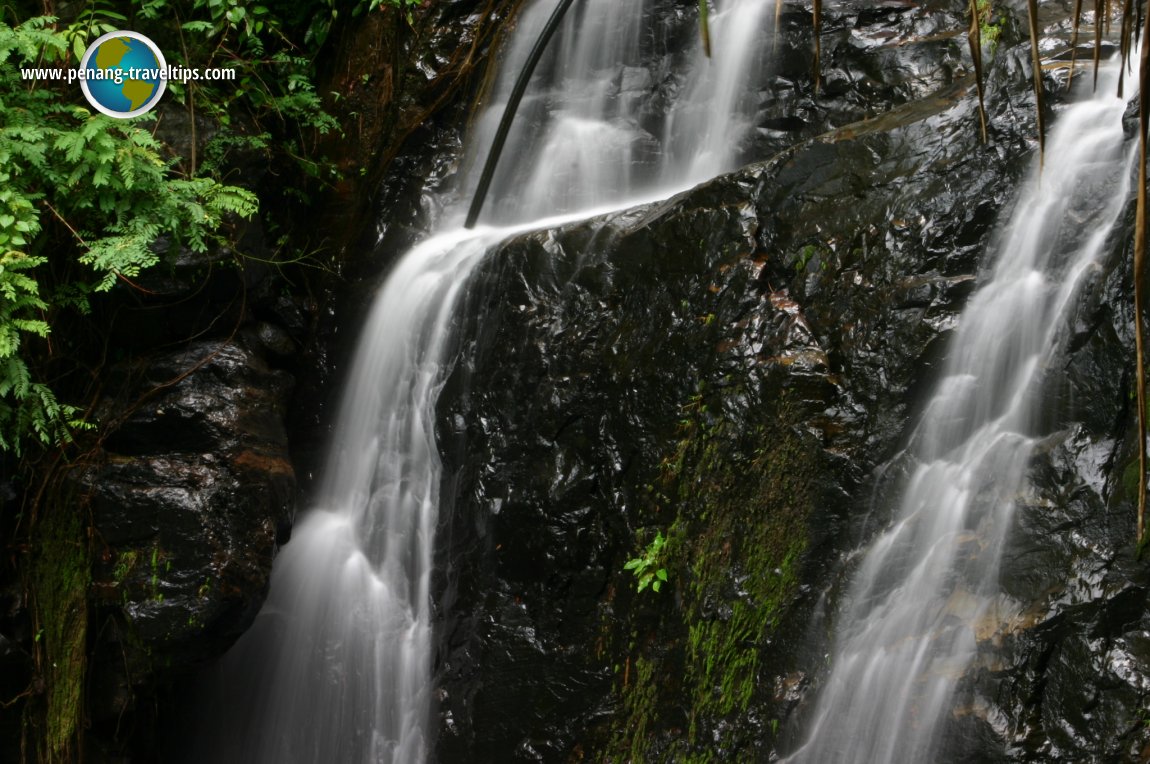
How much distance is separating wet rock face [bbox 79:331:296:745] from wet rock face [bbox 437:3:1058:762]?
1.08m

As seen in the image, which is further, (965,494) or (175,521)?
(175,521)

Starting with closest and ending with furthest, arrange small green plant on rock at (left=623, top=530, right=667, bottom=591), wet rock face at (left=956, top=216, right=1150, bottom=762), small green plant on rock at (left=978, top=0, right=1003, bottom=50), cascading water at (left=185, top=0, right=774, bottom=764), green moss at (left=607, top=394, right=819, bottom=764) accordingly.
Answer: wet rock face at (left=956, top=216, right=1150, bottom=762)
green moss at (left=607, top=394, right=819, bottom=764)
small green plant on rock at (left=623, top=530, right=667, bottom=591)
small green plant on rock at (left=978, top=0, right=1003, bottom=50)
cascading water at (left=185, top=0, right=774, bottom=764)

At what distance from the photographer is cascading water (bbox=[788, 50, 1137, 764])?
359 centimetres

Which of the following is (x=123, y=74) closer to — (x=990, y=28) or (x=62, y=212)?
(x=62, y=212)

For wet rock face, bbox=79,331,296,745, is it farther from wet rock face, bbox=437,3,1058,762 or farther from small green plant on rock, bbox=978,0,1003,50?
small green plant on rock, bbox=978,0,1003,50

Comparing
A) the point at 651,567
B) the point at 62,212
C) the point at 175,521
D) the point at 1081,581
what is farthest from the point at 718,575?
the point at 62,212

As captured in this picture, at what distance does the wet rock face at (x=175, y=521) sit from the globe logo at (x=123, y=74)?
5.18ft

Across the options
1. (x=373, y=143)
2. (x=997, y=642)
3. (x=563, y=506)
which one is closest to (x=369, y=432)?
(x=563, y=506)

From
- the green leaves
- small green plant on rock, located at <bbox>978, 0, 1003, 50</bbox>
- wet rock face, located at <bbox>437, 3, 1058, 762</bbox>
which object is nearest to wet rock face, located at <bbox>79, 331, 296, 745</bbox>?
the green leaves

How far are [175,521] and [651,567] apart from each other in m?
2.54

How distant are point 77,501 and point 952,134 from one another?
495cm

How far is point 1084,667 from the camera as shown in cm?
325

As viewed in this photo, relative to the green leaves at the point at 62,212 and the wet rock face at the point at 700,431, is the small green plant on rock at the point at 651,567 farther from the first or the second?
the green leaves at the point at 62,212

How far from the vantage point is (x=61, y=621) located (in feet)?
15.9
